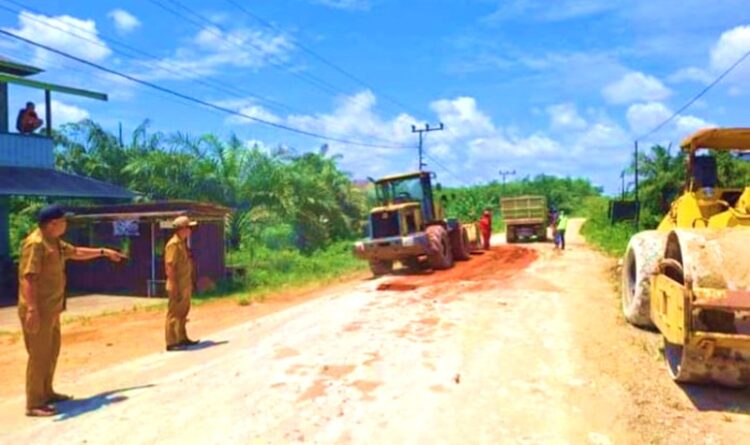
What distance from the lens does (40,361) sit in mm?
6102

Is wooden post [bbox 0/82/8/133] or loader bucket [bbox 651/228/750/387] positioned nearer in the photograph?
loader bucket [bbox 651/228/750/387]

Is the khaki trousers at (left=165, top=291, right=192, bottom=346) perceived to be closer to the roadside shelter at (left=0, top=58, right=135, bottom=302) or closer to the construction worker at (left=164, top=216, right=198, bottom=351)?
the construction worker at (left=164, top=216, right=198, bottom=351)

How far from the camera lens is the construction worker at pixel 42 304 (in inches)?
235

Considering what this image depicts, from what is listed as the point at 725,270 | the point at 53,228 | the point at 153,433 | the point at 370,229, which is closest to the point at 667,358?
the point at 725,270

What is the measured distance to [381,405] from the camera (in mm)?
5801

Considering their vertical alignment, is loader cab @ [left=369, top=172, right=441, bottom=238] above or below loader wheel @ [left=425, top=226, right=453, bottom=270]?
above

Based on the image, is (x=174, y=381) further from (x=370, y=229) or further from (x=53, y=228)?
(x=370, y=229)

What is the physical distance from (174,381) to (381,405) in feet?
7.61

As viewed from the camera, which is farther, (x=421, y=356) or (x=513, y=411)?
(x=421, y=356)

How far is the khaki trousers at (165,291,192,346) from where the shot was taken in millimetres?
8742

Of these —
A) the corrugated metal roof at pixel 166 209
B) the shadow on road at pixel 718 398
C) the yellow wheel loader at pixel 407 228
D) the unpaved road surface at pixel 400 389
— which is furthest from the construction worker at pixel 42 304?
the yellow wheel loader at pixel 407 228

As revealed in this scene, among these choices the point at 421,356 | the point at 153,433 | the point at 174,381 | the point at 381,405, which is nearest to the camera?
the point at 153,433

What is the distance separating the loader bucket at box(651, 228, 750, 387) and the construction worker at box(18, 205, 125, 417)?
5.54m

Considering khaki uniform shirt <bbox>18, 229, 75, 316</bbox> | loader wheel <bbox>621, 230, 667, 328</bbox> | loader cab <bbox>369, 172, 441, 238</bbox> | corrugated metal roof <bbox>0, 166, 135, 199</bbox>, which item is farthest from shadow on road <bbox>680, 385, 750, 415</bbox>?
corrugated metal roof <bbox>0, 166, 135, 199</bbox>
